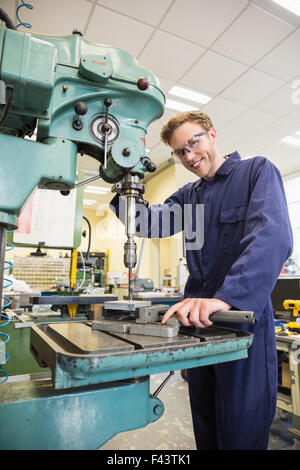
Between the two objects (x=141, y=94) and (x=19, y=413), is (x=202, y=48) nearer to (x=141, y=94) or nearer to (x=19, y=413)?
(x=141, y=94)

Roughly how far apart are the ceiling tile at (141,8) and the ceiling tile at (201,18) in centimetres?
7

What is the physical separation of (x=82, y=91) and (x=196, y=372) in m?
1.01

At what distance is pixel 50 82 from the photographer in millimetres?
647

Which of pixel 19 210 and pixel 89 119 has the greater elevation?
pixel 89 119

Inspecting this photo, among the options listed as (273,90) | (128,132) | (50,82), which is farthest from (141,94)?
(273,90)

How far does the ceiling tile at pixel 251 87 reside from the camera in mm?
3021

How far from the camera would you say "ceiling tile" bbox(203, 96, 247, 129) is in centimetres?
348

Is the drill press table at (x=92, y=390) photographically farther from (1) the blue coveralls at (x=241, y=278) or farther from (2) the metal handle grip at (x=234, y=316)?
(1) the blue coveralls at (x=241, y=278)

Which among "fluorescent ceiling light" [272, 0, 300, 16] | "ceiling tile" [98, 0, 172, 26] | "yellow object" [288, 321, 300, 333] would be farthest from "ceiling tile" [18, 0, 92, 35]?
"yellow object" [288, 321, 300, 333]

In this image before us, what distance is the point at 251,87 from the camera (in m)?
3.19

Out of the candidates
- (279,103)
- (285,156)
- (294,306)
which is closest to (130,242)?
(294,306)

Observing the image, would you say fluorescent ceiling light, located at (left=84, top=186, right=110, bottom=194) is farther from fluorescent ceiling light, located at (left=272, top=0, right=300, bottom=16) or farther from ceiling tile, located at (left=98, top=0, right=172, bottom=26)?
fluorescent ceiling light, located at (left=272, top=0, right=300, bottom=16)

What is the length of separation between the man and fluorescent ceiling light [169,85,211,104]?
2416 mm
